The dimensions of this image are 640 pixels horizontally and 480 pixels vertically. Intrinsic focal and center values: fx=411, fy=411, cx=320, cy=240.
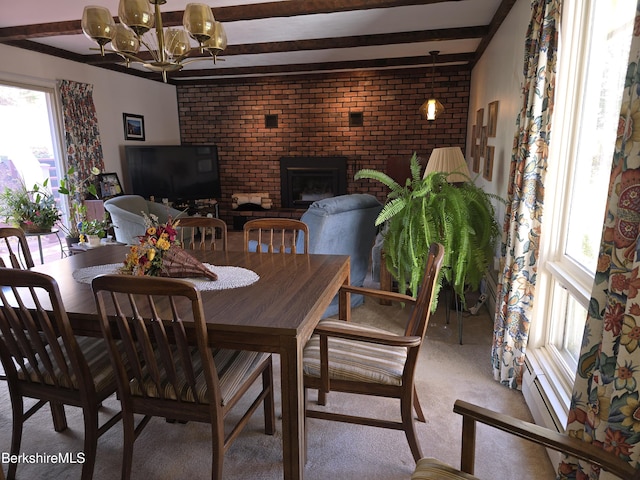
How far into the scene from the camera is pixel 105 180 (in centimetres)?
516

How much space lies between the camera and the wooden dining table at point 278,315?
133 centimetres

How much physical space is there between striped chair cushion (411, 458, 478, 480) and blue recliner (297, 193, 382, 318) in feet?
6.00

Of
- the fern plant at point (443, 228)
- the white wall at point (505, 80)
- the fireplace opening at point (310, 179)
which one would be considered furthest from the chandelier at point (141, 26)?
the fireplace opening at point (310, 179)

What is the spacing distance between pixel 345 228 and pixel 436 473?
206cm

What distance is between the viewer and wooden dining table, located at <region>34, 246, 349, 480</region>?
1.33 metres

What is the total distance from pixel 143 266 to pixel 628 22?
199cm

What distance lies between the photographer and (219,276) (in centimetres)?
189

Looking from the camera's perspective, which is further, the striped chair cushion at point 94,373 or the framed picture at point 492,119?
the framed picture at point 492,119

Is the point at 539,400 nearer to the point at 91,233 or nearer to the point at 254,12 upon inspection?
the point at 254,12

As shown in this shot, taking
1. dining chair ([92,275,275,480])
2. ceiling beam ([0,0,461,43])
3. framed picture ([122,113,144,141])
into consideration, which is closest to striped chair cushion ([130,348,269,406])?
dining chair ([92,275,275,480])

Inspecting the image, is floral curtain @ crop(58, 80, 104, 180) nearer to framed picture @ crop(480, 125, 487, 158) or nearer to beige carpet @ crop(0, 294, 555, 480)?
beige carpet @ crop(0, 294, 555, 480)

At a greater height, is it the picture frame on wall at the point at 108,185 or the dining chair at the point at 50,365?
the picture frame on wall at the point at 108,185

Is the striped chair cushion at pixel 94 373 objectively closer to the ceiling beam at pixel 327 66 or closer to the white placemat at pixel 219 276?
the white placemat at pixel 219 276

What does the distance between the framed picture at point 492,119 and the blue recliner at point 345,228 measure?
1.24 metres
